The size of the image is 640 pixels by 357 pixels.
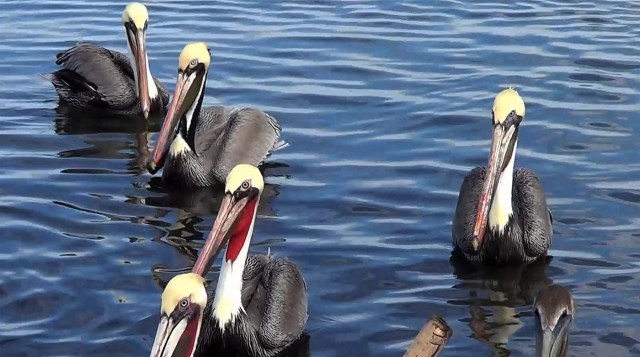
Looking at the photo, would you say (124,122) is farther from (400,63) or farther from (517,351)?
(517,351)

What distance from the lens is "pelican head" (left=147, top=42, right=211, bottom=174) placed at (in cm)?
1045

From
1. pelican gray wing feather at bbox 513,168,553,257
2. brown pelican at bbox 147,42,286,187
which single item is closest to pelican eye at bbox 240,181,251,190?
pelican gray wing feather at bbox 513,168,553,257

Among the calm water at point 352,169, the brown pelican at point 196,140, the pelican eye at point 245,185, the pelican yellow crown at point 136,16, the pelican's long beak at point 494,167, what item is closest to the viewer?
the pelican eye at point 245,185

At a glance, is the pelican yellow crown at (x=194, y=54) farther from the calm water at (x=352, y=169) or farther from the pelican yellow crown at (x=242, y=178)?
the pelican yellow crown at (x=242, y=178)

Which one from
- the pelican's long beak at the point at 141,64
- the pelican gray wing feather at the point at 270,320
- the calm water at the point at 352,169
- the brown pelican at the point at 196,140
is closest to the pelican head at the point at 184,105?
the brown pelican at the point at 196,140

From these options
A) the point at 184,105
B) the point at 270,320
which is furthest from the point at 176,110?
the point at 270,320

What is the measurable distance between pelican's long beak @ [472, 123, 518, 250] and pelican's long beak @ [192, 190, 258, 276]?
1.58 m

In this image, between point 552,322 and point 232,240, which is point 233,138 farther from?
point 552,322

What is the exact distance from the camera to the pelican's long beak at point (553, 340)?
6395 mm

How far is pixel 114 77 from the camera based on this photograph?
1241 cm

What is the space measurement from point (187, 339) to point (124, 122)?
603 centimetres

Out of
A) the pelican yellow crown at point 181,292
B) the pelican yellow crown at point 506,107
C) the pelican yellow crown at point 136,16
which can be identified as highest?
the pelican yellow crown at point 506,107

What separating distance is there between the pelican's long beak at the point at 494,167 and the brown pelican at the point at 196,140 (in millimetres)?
2386

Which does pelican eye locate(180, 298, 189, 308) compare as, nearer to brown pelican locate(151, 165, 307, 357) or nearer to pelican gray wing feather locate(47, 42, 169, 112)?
brown pelican locate(151, 165, 307, 357)
